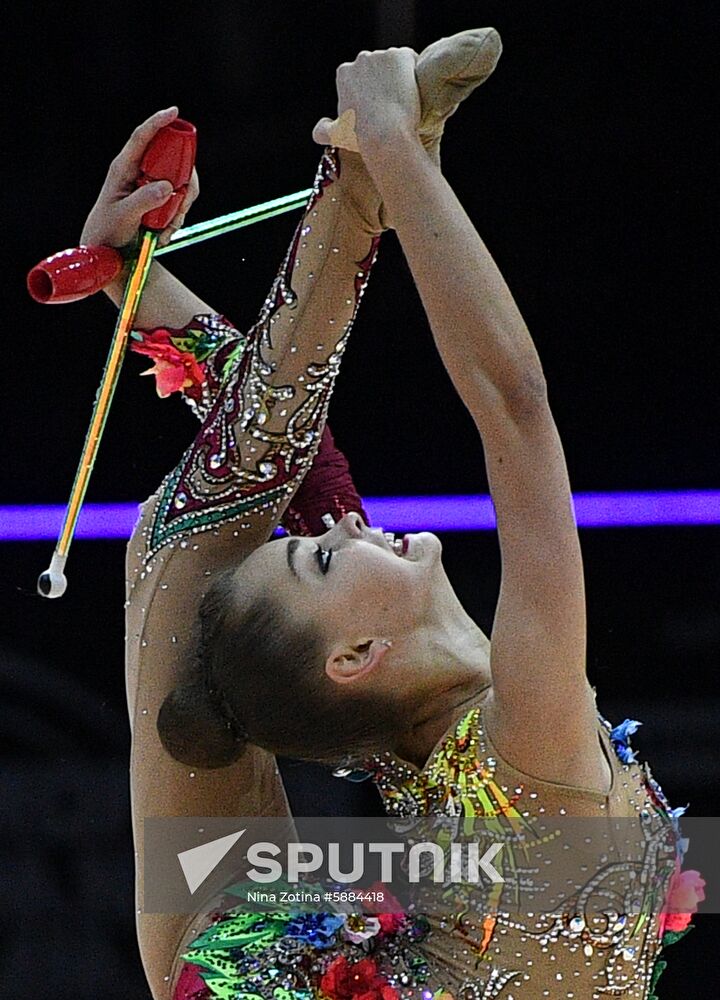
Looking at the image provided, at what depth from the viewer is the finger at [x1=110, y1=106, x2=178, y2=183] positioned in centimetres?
163

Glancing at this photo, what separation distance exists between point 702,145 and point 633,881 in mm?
1708

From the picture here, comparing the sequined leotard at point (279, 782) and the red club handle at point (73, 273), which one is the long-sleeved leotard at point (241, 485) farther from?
the red club handle at point (73, 273)

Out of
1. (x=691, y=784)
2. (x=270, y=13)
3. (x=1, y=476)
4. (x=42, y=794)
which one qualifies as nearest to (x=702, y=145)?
(x=270, y=13)

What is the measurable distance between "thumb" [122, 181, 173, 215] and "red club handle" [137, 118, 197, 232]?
1 centimetres

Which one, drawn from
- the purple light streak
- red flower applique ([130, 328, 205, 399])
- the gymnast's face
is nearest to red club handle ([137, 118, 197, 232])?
red flower applique ([130, 328, 205, 399])

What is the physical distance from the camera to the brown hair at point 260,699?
1524mm

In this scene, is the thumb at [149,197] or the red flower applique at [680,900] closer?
the red flower applique at [680,900]

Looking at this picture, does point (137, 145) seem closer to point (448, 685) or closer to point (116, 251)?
point (116, 251)

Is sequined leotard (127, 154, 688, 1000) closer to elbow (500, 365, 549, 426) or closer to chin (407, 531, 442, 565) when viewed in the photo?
chin (407, 531, 442, 565)

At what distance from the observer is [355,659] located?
1515mm

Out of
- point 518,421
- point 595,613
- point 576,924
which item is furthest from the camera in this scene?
point 595,613

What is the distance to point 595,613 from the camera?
97.1 inches

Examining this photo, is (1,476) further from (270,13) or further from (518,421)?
(518,421)

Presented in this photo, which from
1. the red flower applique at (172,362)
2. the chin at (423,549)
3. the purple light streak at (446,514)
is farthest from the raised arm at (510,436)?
the purple light streak at (446,514)
